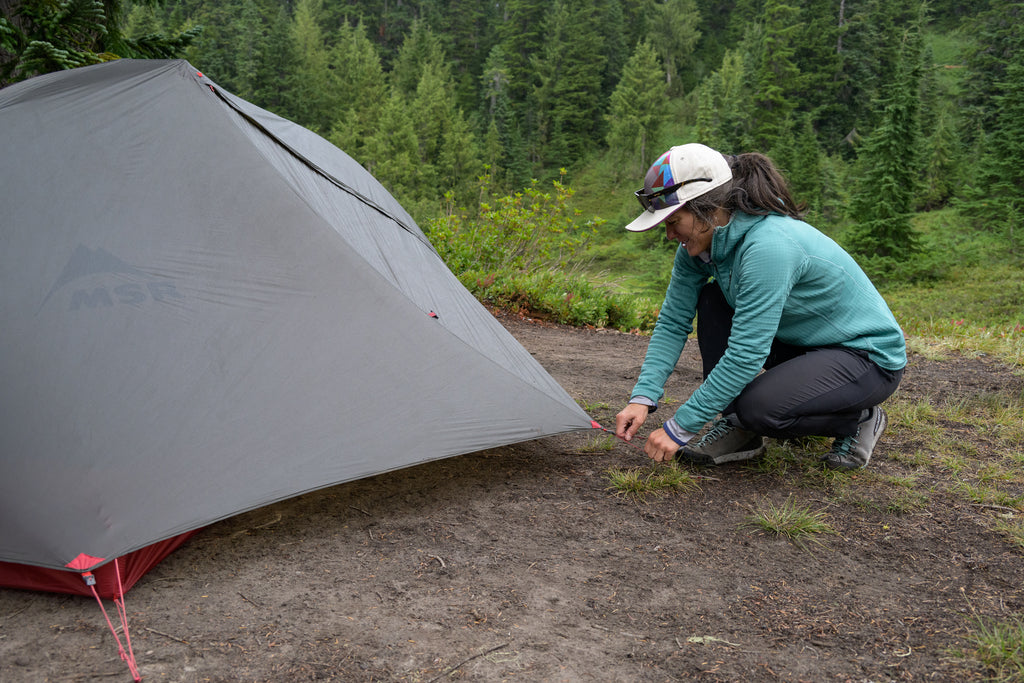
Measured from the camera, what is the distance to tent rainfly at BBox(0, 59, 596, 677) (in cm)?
206

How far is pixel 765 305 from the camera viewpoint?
2484mm

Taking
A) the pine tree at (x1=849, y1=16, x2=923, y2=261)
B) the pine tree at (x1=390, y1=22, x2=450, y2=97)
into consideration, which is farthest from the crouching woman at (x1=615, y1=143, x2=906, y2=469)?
the pine tree at (x1=390, y1=22, x2=450, y2=97)

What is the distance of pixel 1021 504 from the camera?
272 centimetres

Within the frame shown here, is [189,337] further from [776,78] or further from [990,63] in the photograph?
[776,78]

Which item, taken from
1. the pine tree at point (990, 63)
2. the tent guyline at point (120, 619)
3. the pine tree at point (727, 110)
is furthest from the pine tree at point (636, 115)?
the tent guyline at point (120, 619)

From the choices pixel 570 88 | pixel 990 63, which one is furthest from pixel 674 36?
pixel 990 63

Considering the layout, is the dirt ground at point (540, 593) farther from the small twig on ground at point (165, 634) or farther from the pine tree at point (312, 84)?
the pine tree at point (312, 84)

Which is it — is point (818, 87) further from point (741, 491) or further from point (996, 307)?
point (741, 491)

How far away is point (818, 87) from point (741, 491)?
44.0 meters

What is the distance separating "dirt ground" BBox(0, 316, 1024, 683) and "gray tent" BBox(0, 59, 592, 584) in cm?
22

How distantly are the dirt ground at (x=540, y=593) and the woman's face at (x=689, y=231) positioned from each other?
0.93 metres

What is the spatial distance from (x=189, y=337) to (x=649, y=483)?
1.70m

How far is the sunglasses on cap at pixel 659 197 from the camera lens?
2.49 m

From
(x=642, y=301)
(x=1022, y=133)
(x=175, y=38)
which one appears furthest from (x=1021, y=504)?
(x=1022, y=133)
